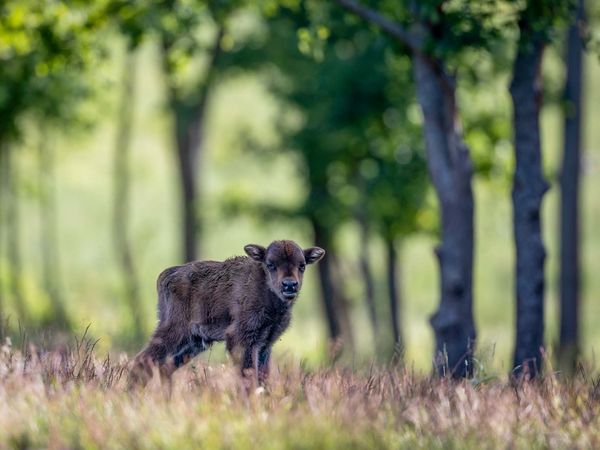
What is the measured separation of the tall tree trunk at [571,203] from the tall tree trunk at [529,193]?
6566mm

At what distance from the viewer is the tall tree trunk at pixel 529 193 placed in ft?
54.8

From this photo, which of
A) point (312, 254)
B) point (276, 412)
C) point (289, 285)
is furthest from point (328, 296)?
point (276, 412)

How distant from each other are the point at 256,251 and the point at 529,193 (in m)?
5.84

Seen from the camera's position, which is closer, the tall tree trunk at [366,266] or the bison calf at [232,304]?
the bison calf at [232,304]

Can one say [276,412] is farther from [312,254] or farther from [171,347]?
[312,254]

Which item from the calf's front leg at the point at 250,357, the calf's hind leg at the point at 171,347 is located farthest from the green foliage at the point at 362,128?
the calf's front leg at the point at 250,357

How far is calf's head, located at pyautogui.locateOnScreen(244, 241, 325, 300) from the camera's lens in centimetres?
1188

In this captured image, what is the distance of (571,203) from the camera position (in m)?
24.2

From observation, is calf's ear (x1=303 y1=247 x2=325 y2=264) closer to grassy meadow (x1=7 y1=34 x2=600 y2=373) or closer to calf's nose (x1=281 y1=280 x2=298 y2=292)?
calf's nose (x1=281 y1=280 x2=298 y2=292)

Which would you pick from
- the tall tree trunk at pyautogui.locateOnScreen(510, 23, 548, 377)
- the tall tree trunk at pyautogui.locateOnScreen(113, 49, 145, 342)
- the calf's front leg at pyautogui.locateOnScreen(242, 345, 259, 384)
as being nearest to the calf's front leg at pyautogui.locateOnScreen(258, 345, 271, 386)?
the calf's front leg at pyautogui.locateOnScreen(242, 345, 259, 384)

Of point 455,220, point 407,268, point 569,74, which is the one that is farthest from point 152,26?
point 407,268

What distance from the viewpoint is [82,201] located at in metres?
56.5

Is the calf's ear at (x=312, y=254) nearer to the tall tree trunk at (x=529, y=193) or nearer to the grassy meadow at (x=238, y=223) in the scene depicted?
the tall tree trunk at (x=529, y=193)

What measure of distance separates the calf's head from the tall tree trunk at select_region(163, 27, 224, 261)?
18.6 metres
